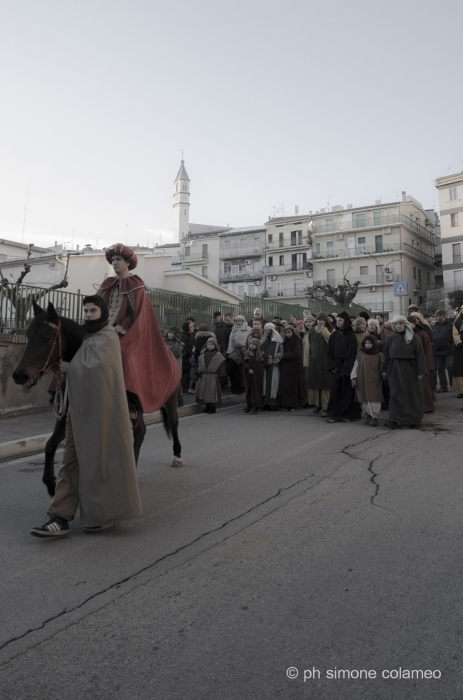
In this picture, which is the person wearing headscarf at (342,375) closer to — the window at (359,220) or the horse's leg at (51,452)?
the horse's leg at (51,452)

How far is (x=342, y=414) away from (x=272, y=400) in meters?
2.20

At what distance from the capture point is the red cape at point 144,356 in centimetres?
497

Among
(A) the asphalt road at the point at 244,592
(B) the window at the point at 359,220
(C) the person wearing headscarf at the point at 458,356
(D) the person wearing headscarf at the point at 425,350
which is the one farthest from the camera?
(B) the window at the point at 359,220

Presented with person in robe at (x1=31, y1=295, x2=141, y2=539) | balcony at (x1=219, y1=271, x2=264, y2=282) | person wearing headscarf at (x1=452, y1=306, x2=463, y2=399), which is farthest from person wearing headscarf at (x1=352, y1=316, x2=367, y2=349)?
balcony at (x1=219, y1=271, x2=264, y2=282)

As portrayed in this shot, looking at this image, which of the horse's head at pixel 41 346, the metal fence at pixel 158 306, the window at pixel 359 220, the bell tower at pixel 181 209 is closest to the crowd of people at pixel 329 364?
the metal fence at pixel 158 306

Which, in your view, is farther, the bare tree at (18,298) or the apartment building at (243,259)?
the apartment building at (243,259)

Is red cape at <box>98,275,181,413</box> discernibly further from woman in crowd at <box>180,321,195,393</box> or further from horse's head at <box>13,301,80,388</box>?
woman in crowd at <box>180,321,195,393</box>

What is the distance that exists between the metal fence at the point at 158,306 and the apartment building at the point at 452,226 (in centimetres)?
4649

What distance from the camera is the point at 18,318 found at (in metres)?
10.8

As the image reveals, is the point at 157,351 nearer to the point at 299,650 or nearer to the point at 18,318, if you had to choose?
the point at 299,650

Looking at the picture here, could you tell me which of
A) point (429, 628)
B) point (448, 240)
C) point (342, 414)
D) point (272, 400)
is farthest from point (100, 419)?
point (448, 240)

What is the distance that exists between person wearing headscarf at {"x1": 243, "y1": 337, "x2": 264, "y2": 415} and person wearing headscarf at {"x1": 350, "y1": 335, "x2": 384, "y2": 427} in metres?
2.37

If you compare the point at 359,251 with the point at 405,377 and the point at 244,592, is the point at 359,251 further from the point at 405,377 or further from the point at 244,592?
the point at 244,592

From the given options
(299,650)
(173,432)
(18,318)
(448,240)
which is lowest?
(299,650)
